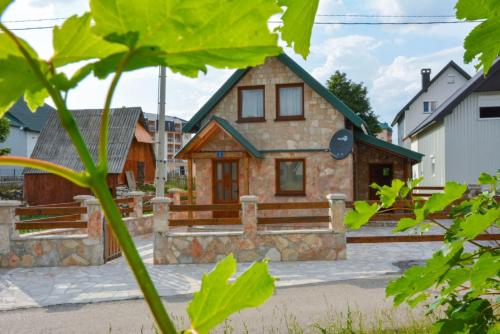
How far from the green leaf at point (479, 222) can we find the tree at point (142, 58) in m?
0.86

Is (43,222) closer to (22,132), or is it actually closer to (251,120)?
(251,120)

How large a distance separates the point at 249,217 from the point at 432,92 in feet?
88.8

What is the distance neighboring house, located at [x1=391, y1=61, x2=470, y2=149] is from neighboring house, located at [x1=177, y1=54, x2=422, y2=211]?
19906 millimetres

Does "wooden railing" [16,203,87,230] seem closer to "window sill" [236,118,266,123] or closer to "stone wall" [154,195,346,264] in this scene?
"stone wall" [154,195,346,264]

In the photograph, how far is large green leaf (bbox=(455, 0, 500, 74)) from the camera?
2.87ft

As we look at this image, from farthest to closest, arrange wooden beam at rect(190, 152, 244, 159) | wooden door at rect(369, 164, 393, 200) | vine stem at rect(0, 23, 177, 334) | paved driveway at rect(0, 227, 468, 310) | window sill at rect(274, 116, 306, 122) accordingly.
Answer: wooden door at rect(369, 164, 393, 200), window sill at rect(274, 116, 306, 122), wooden beam at rect(190, 152, 244, 159), paved driveway at rect(0, 227, 468, 310), vine stem at rect(0, 23, 177, 334)

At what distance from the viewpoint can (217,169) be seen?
1391 centimetres

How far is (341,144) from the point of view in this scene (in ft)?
44.3

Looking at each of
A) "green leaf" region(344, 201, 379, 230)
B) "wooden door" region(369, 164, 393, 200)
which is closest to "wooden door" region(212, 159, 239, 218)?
"wooden door" region(369, 164, 393, 200)

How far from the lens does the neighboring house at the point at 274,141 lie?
1359 centimetres

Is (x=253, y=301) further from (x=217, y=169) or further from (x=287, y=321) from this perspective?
(x=217, y=169)

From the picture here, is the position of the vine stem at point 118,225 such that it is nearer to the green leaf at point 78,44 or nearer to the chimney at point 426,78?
the green leaf at point 78,44

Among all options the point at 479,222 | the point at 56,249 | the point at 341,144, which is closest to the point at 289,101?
the point at 341,144

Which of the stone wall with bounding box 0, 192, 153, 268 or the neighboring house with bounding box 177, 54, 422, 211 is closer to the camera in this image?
the stone wall with bounding box 0, 192, 153, 268
